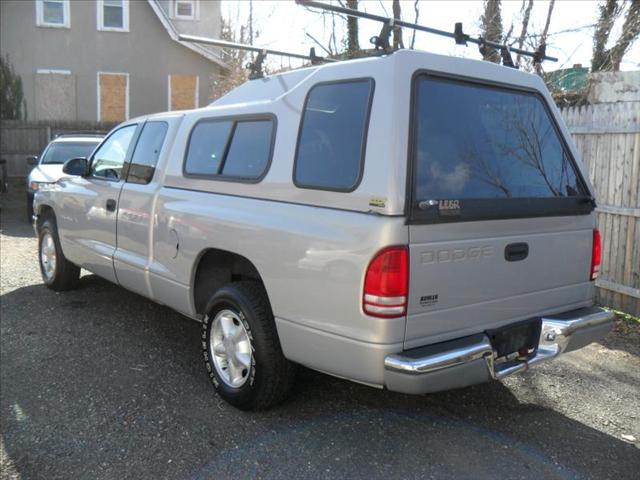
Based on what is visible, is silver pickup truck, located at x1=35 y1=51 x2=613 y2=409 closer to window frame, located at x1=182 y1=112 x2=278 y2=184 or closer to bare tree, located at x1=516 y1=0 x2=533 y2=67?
window frame, located at x1=182 y1=112 x2=278 y2=184

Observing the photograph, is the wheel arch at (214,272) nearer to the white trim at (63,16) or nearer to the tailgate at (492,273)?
the tailgate at (492,273)

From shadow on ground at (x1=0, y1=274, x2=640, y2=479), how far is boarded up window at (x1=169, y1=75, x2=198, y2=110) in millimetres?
17844

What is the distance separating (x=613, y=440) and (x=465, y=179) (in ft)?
5.94

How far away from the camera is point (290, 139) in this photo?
346 cm

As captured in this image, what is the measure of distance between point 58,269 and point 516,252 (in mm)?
4841

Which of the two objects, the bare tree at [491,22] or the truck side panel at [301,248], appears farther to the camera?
the bare tree at [491,22]

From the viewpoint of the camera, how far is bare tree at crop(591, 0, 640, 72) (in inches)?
420

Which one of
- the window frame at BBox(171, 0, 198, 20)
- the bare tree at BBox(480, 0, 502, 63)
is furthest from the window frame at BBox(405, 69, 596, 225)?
the window frame at BBox(171, 0, 198, 20)

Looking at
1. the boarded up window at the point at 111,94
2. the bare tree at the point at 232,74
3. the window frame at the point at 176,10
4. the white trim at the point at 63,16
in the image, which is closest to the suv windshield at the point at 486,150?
the bare tree at the point at 232,74

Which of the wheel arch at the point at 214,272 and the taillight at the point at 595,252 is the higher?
the taillight at the point at 595,252

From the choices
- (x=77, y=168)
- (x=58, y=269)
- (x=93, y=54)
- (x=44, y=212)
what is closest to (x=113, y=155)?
(x=77, y=168)

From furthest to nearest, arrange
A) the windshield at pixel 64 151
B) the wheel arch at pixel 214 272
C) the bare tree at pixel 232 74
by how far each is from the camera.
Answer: the bare tree at pixel 232 74
the windshield at pixel 64 151
the wheel arch at pixel 214 272

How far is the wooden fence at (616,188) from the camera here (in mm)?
5871

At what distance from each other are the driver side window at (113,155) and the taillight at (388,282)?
300cm
